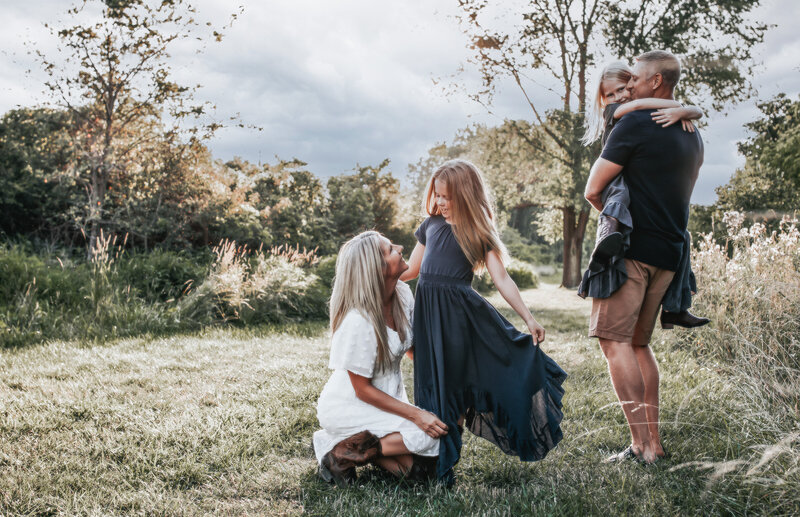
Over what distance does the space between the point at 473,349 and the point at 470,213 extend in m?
0.68

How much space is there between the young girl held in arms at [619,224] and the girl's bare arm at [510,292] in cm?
40

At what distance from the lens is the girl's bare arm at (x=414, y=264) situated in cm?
299

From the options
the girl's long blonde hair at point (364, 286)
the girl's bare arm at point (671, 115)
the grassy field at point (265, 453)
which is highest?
the girl's bare arm at point (671, 115)

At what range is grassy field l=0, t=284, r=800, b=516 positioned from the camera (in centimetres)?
233

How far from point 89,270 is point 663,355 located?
682 centimetres

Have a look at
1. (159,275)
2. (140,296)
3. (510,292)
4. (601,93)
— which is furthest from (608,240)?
(159,275)

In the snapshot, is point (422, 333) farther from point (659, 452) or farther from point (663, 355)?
point (663, 355)

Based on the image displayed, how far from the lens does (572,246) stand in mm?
17578

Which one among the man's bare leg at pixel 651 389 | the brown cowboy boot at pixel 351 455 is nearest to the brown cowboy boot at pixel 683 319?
the man's bare leg at pixel 651 389

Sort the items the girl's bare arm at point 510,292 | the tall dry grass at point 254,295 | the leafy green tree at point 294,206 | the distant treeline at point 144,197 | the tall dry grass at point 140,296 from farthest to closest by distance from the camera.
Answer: the leafy green tree at point 294,206
the distant treeline at point 144,197
the tall dry grass at point 254,295
the tall dry grass at point 140,296
the girl's bare arm at point 510,292

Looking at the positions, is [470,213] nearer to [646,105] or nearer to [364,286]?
[364,286]

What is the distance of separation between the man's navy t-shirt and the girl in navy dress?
0.68 metres

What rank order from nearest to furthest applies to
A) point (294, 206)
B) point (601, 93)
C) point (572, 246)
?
1. point (601, 93)
2. point (294, 206)
3. point (572, 246)

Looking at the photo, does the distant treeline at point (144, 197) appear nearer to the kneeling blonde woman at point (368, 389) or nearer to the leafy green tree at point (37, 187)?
the leafy green tree at point (37, 187)
